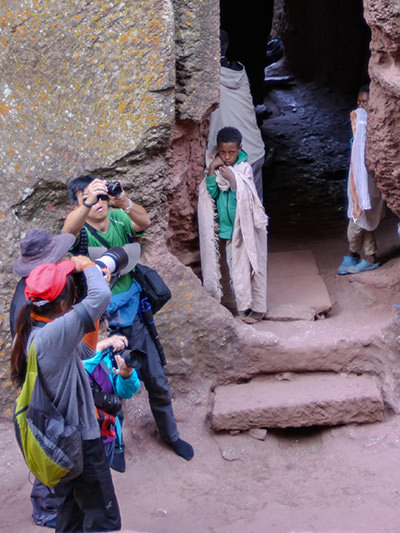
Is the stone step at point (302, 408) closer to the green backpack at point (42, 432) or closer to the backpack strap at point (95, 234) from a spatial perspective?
the backpack strap at point (95, 234)

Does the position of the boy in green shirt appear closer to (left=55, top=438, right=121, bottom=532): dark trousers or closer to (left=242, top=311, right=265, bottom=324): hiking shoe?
(left=242, top=311, right=265, bottom=324): hiking shoe

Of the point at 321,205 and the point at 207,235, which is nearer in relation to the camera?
the point at 207,235

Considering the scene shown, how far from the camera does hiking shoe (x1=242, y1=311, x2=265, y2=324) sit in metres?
4.80

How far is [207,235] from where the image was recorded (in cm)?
466

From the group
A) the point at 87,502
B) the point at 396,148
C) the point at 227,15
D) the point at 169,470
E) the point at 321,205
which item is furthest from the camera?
the point at 227,15

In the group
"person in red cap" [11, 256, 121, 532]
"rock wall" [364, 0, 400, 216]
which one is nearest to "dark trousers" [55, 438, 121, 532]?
"person in red cap" [11, 256, 121, 532]

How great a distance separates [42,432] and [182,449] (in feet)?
5.71

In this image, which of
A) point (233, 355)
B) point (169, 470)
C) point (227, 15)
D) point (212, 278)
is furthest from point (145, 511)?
point (227, 15)

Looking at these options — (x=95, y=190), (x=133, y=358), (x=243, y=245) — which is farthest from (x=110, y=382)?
(x=243, y=245)

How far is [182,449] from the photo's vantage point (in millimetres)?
4070

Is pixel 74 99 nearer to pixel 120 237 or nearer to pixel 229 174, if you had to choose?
pixel 120 237

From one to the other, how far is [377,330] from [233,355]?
983 millimetres

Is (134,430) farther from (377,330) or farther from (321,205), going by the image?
(321,205)

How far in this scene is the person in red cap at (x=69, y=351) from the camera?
244 cm
